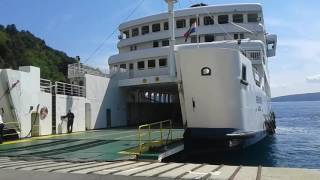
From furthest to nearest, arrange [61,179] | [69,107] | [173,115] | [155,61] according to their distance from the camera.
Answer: [173,115] → [155,61] → [69,107] → [61,179]

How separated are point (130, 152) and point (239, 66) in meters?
5.80

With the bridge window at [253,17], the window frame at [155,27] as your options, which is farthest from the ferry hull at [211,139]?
the window frame at [155,27]

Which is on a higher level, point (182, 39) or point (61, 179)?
point (182, 39)

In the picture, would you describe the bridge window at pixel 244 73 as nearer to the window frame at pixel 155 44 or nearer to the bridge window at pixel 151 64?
the bridge window at pixel 151 64

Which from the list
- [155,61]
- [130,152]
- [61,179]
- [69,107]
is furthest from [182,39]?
[61,179]

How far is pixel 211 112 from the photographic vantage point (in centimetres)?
1677

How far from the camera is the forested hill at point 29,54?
247 feet

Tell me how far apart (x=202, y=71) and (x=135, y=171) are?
7.17 m

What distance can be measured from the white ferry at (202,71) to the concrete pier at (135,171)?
5.22 meters

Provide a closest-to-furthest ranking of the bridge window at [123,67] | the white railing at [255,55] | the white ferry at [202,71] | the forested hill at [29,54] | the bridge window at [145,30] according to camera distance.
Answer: the white ferry at [202,71], the white railing at [255,55], the bridge window at [123,67], the bridge window at [145,30], the forested hill at [29,54]

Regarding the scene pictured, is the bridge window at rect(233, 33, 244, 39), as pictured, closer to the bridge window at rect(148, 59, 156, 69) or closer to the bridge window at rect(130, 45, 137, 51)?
the bridge window at rect(148, 59, 156, 69)

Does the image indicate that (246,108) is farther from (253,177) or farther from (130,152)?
(253,177)

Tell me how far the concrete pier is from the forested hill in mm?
59999

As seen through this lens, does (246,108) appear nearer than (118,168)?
No
